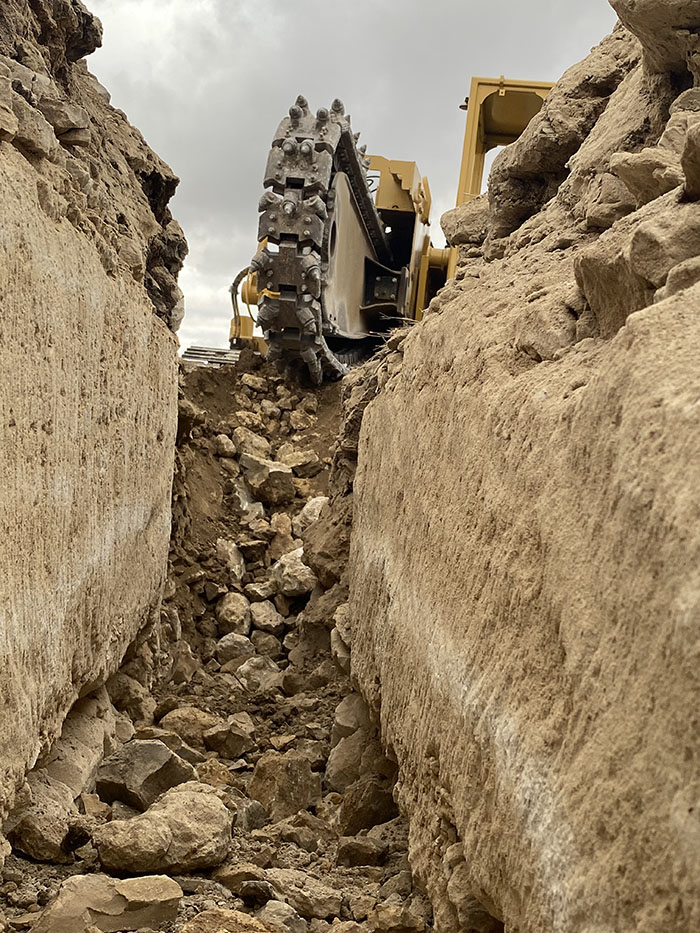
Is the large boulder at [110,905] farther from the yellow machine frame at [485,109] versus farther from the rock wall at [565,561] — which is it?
the yellow machine frame at [485,109]

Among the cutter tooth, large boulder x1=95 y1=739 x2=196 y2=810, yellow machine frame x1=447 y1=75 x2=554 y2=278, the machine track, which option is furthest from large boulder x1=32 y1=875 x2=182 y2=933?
yellow machine frame x1=447 y1=75 x2=554 y2=278

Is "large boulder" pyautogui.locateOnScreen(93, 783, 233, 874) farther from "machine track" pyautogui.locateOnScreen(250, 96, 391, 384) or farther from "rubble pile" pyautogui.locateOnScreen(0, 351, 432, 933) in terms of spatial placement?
"machine track" pyautogui.locateOnScreen(250, 96, 391, 384)

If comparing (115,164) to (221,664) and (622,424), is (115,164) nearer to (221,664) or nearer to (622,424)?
(221,664)

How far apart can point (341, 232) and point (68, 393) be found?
5.68 meters

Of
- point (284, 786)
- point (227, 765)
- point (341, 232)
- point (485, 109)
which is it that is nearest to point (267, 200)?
point (341, 232)

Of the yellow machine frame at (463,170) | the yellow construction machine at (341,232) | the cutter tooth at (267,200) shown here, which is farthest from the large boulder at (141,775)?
the yellow machine frame at (463,170)

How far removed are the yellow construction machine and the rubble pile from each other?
56.6 inches

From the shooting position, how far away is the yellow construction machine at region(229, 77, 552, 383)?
7.09 meters

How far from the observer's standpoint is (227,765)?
3.62m

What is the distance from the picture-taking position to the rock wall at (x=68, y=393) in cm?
243

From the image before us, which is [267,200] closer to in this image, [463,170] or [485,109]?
[463,170]

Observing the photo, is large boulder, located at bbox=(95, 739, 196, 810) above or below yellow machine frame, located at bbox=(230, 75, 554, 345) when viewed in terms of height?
below

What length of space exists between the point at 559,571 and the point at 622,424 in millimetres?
280

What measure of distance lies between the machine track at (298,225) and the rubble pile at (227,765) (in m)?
1.34
